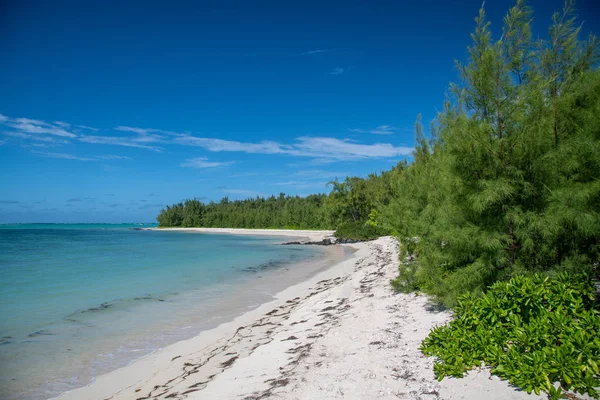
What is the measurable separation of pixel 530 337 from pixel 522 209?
2629mm

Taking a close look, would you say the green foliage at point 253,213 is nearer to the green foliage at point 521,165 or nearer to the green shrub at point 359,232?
the green shrub at point 359,232

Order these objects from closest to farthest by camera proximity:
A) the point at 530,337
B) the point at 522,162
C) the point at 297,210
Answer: the point at 530,337, the point at 522,162, the point at 297,210

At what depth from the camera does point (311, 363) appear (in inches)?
233

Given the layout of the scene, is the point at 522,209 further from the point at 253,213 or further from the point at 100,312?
the point at 253,213

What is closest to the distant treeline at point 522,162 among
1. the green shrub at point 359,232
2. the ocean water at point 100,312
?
the ocean water at point 100,312

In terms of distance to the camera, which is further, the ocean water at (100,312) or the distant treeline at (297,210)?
the distant treeline at (297,210)

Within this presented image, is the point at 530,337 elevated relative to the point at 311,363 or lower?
elevated

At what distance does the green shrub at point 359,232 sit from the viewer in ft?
168

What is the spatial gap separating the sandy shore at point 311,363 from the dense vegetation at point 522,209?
42 cm

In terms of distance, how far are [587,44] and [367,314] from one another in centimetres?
790

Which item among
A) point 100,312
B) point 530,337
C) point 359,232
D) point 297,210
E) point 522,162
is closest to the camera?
point 530,337

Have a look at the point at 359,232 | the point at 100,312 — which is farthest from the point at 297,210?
the point at 100,312

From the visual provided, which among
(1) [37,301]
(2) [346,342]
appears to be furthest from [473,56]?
(1) [37,301]

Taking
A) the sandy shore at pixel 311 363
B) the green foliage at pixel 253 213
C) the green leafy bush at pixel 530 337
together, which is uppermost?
the green foliage at pixel 253 213
